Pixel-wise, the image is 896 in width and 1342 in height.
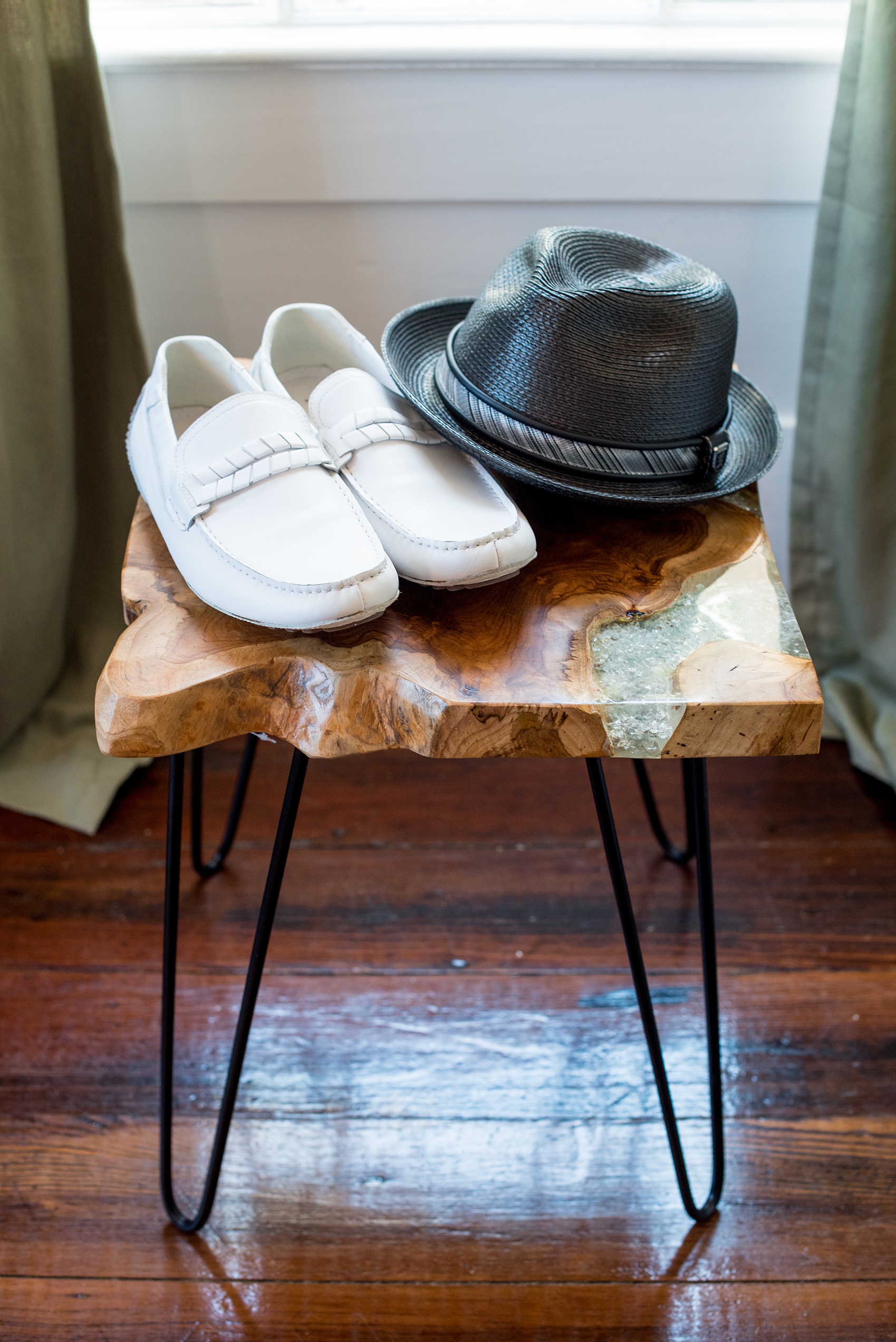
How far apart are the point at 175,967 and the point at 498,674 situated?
1.23ft

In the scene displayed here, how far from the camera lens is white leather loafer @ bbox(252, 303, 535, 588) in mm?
645

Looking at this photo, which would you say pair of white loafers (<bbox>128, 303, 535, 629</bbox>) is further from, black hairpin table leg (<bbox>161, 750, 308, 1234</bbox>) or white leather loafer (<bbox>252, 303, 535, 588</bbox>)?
black hairpin table leg (<bbox>161, 750, 308, 1234</bbox>)

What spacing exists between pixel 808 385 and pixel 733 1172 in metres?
0.86

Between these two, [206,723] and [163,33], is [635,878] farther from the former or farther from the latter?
[163,33]

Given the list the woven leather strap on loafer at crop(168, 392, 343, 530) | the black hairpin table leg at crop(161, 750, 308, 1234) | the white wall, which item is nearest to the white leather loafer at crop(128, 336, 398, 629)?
the woven leather strap on loafer at crop(168, 392, 343, 530)

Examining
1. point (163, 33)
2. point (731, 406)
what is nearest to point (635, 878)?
point (731, 406)

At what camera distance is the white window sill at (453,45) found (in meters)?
1.04

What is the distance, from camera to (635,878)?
116 cm

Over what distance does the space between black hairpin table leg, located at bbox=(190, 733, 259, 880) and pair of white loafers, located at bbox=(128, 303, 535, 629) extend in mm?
372

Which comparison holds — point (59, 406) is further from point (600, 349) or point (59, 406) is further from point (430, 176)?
point (600, 349)

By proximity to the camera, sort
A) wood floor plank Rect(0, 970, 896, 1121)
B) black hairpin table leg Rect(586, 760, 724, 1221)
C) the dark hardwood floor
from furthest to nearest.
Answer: wood floor plank Rect(0, 970, 896, 1121), the dark hardwood floor, black hairpin table leg Rect(586, 760, 724, 1221)

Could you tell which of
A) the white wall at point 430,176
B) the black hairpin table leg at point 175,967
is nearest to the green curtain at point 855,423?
the white wall at point 430,176

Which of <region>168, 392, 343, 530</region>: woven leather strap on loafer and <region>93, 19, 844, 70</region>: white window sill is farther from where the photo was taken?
<region>93, 19, 844, 70</region>: white window sill

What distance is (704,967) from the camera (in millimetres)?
786
